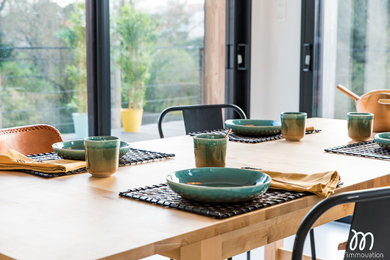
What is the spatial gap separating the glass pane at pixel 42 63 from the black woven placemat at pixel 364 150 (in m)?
1.84

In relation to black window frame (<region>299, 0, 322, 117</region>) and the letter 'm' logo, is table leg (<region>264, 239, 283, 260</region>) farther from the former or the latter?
black window frame (<region>299, 0, 322, 117</region>)

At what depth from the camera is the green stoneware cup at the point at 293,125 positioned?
81.4 inches

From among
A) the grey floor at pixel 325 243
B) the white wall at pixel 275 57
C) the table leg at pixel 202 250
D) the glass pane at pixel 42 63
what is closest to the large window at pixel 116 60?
the glass pane at pixel 42 63

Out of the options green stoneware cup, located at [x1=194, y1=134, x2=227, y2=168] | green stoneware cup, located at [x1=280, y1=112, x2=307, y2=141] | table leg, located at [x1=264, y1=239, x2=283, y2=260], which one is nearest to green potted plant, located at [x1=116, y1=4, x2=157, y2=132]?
table leg, located at [x1=264, y1=239, x2=283, y2=260]

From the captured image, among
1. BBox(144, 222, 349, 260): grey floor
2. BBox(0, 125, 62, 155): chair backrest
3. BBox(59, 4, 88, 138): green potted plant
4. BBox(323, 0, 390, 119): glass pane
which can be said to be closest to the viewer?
BBox(0, 125, 62, 155): chair backrest

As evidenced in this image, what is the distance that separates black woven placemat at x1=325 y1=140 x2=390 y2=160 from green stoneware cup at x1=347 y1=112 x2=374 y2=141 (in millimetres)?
79

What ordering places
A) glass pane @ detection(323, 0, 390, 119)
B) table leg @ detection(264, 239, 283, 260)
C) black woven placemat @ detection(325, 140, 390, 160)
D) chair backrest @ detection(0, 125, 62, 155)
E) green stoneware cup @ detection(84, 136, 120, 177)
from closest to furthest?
green stoneware cup @ detection(84, 136, 120, 177) < black woven placemat @ detection(325, 140, 390, 160) < chair backrest @ detection(0, 125, 62, 155) < table leg @ detection(264, 239, 283, 260) < glass pane @ detection(323, 0, 390, 119)

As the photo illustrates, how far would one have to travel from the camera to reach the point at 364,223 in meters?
1.08

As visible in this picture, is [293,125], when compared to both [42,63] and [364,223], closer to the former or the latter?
[364,223]

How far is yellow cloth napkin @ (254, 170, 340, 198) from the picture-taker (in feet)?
4.32

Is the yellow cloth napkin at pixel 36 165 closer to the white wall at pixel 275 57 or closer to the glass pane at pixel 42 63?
the glass pane at pixel 42 63

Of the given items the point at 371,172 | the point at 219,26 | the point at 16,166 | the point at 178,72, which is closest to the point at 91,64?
the point at 178,72

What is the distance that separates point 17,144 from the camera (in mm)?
2053

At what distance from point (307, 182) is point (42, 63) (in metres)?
2.17
